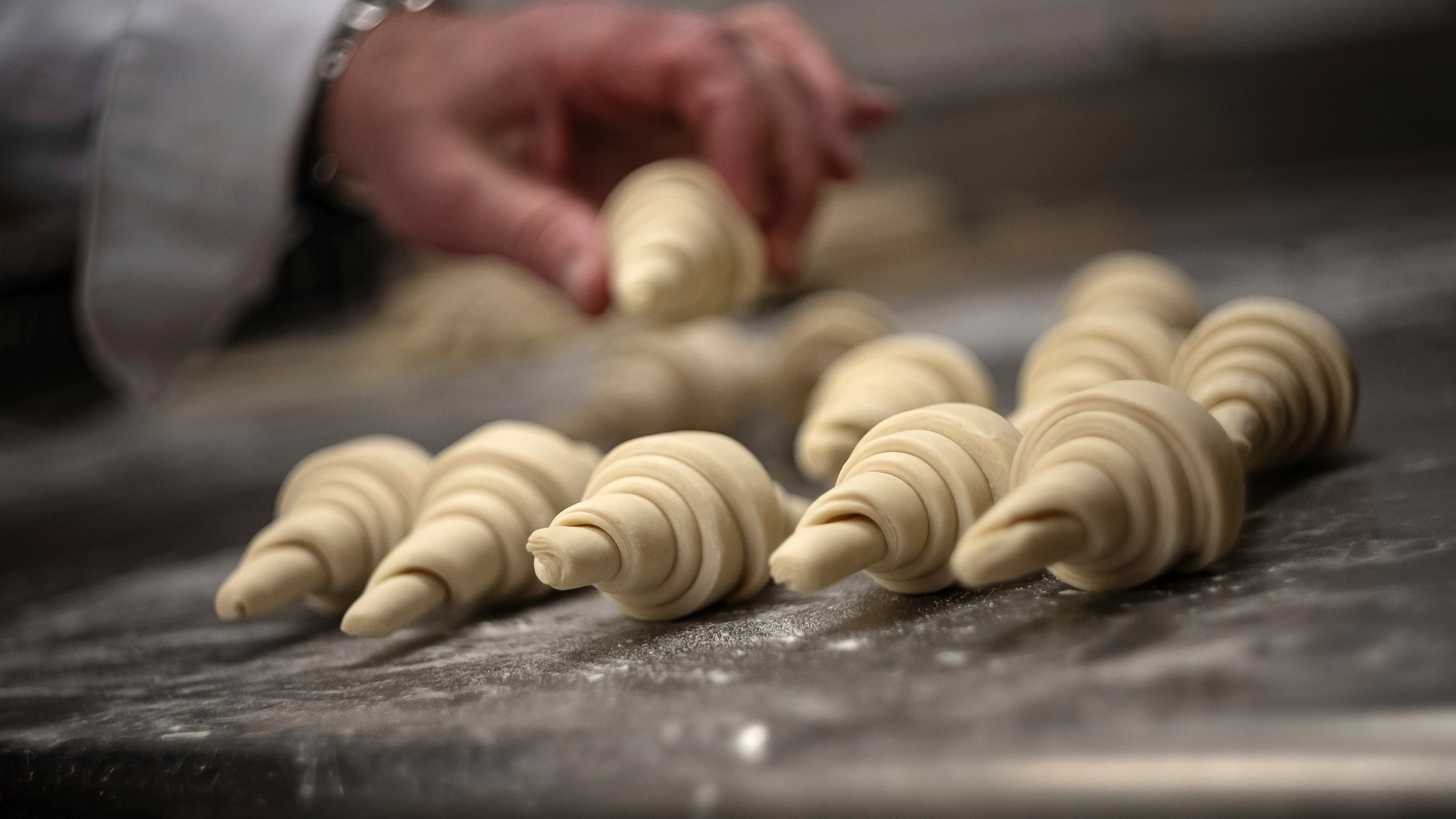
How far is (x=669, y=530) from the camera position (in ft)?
2.59

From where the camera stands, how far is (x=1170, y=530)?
663mm

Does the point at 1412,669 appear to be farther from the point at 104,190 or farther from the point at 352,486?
the point at 104,190

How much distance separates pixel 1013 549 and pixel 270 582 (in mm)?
592

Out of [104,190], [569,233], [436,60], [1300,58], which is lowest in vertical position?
[104,190]

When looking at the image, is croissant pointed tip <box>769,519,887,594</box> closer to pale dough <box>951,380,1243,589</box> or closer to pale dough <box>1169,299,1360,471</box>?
pale dough <box>951,380,1243,589</box>

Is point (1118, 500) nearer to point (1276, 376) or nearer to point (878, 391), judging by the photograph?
point (1276, 376)

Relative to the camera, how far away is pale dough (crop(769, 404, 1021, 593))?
686mm

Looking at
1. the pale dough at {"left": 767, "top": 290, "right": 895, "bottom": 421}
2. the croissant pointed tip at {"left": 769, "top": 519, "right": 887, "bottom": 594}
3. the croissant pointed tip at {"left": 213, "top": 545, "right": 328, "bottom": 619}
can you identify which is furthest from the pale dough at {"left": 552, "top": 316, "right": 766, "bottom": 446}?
the croissant pointed tip at {"left": 769, "top": 519, "right": 887, "bottom": 594}

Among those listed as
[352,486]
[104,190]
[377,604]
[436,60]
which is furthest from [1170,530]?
[104,190]

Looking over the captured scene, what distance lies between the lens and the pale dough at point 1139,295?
4.85 feet

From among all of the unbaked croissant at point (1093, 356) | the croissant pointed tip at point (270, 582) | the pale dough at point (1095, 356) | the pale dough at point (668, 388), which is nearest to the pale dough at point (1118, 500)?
the unbaked croissant at point (1093, 356)

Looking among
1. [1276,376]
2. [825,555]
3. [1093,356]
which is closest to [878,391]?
[1093,356]

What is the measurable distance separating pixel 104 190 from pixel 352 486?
80cm

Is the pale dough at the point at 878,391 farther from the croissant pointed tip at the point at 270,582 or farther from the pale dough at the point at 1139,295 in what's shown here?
the croissant pointed tip at the point at 270,582
